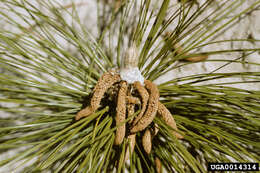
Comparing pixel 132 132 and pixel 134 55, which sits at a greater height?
A: pixel 134 55

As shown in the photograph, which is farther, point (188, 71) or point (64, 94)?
point (188, 71)

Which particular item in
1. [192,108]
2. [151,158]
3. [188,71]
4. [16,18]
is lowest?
[151,158]

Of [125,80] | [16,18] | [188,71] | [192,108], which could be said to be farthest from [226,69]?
[16,18]

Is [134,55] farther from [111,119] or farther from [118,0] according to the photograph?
[118,0]

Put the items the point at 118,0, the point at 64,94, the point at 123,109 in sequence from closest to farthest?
the point at 123,109, the point at 64,94, the point at 118,0

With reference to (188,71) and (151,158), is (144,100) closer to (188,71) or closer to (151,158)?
(151,158)

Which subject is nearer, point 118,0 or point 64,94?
point 64,94

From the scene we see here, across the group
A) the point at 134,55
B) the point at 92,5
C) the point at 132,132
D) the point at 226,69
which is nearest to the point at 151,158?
the point at 132,132

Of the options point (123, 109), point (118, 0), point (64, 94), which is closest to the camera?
point (123, 109)

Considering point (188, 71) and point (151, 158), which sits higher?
point (188, 71)
